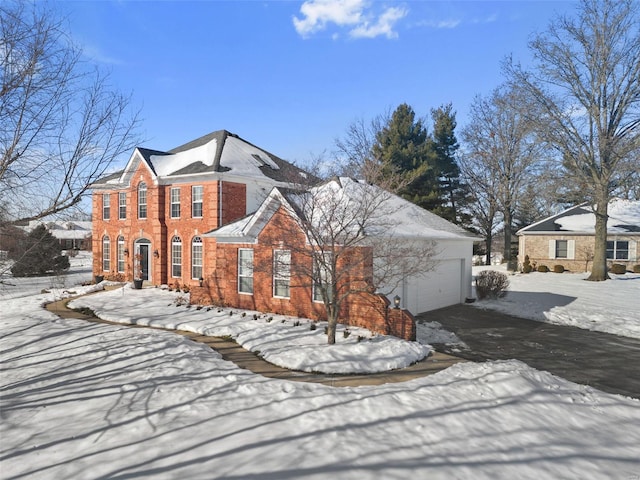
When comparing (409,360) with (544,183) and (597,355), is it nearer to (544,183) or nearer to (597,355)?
(597,355)

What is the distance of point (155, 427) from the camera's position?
19.9ft

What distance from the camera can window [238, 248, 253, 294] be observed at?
50.6 ft

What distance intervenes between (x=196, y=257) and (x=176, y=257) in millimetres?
1678

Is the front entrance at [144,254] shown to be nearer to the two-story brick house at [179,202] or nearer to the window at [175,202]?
the two-story brick house at [179,202]

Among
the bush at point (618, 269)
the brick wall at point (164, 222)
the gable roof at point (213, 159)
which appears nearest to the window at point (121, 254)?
the brick wall at point (164, 222)

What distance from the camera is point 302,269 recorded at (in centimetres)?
1112

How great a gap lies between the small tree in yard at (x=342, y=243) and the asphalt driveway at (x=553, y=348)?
2780 mm

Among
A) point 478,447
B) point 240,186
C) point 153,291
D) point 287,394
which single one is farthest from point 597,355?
point 153,291

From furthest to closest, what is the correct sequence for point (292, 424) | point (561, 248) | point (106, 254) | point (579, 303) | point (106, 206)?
point (561, 248) → point (106, 254) → point (106, 206) → point (579, 303) → point (292, 424)

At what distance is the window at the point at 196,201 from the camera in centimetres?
2128

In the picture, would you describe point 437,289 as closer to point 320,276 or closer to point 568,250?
point 320,276

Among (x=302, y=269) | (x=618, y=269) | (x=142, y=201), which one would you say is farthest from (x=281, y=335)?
Answer: (x=618, y=269)

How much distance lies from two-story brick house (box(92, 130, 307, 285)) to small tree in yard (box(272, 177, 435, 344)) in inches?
389

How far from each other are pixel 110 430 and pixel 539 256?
3377 centimetres
